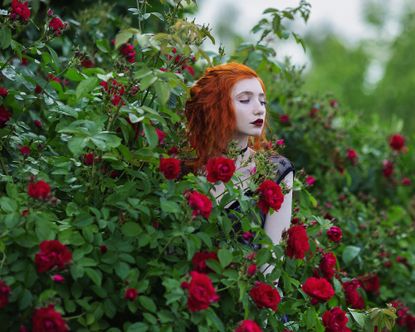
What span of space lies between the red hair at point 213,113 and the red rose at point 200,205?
73cm

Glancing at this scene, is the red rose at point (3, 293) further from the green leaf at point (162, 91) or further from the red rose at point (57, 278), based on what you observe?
the green leaf at point (162, 91)

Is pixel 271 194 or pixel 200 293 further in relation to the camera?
pixel 271 194

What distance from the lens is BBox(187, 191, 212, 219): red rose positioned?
245 centimetres

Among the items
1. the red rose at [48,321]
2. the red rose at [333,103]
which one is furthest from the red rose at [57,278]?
the red rose at [333,103]

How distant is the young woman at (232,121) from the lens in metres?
3.12

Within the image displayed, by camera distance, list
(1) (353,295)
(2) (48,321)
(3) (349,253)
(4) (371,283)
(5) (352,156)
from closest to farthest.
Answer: (2) (48,321), (1) (353,295), (3) (349,253), (4) (371,283), (5) (352,156)

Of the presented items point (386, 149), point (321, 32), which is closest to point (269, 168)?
point (386, 149)

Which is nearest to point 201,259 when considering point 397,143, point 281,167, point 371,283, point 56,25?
point 281,167

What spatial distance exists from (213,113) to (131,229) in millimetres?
844

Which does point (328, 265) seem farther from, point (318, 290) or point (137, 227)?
point (137, 227)

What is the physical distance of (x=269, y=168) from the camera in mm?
2766

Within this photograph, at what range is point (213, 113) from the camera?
10.4 ft

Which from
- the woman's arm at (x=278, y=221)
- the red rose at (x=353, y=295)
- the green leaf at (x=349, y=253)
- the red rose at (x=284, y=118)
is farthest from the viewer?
the red rose at (x=284, y=118)

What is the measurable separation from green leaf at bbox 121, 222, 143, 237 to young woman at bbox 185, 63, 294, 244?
649 millimetres
